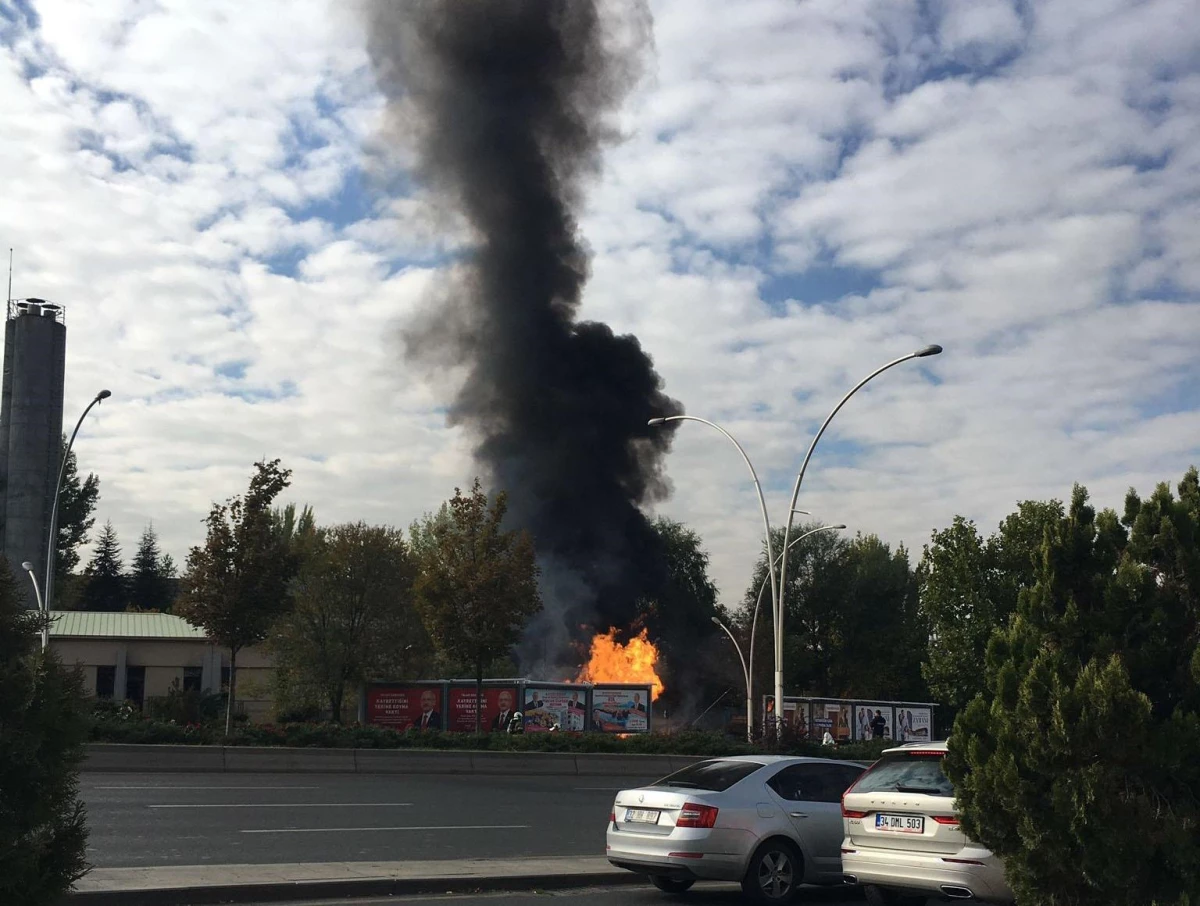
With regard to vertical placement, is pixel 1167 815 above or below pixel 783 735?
above

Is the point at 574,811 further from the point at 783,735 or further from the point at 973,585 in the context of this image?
the point at 973,585

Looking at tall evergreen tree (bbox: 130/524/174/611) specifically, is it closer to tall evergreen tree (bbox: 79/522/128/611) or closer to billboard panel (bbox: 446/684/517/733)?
tall evergreen tree (bbox: 79/522/128/611)

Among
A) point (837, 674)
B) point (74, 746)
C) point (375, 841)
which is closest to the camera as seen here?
point (74, 746)

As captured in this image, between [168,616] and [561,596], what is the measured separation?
66.4ft

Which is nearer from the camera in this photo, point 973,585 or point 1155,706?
point 1155,706

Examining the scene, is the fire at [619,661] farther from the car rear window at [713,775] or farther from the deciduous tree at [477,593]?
the car rear window at [713,775]

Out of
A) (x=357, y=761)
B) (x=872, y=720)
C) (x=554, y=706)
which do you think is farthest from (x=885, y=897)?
(x=872, y=720)

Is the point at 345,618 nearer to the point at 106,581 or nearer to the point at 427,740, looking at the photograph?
the point at 427,740

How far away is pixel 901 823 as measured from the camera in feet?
32.2

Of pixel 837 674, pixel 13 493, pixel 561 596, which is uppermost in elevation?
pixel 13 493

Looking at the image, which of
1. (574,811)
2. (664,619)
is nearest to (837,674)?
(664,619)

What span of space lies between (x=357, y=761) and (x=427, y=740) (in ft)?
9.82

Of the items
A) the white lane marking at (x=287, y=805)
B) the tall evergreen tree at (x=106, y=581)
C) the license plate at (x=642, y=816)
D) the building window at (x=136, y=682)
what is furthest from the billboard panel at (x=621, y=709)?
the tall evergreen tree at (x=106, y=581)

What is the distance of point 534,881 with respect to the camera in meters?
11.6
